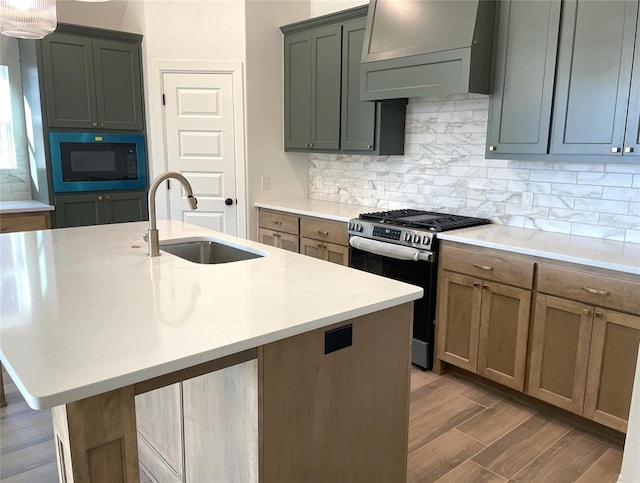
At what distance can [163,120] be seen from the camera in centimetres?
448

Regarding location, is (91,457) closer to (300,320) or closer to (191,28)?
(300,320)

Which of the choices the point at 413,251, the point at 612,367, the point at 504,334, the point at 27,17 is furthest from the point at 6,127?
the point at 612,367

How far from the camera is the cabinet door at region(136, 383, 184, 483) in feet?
6.40

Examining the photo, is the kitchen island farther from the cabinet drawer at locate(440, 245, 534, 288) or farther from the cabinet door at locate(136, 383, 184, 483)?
the cabinet drawer at locate(440, 245, 534, 288)

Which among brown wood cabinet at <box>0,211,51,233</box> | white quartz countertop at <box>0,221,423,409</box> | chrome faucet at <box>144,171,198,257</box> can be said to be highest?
chrome faucet at <box>144,171,198,257</box>

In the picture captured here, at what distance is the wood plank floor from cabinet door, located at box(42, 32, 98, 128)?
7.54ft

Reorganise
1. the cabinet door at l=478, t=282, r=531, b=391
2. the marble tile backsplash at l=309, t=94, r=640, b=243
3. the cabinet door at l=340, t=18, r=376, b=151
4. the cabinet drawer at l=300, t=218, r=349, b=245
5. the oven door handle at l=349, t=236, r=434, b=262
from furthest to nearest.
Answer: the cabinet door at l=340, t=18, r=376, b=151
the cabinet drawer at l=300, t=218, r=349, b=245
the oven door handle at l=349, t=236, r=434, b=262
the marble tile backsplash at l=309, t=94, r=640, b=243
the cabinet door at l=478, t=282, r=531, b=391

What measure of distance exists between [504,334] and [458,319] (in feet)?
1.01

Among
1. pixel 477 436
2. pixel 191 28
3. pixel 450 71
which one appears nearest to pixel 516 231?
pixel 450 71

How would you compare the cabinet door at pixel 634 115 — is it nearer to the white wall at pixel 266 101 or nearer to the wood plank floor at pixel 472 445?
the wood plank floor at pixel 472 445

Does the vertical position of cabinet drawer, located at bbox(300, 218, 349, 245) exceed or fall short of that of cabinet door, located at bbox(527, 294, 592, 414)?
it exceeds it

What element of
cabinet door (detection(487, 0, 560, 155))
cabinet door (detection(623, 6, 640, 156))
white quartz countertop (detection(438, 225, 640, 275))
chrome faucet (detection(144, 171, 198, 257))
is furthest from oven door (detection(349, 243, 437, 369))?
chrome faucet (detection(144, 171, 198, 257))

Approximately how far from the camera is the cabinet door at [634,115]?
2.42 m

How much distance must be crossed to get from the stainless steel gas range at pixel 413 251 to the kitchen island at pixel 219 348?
1162 mm
